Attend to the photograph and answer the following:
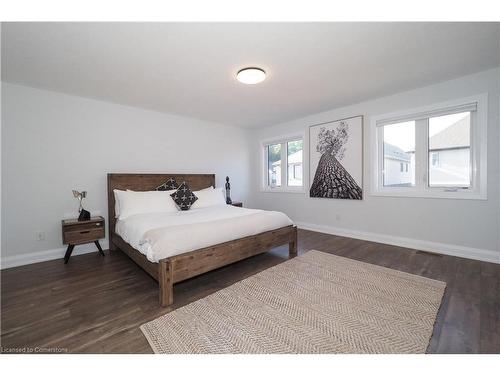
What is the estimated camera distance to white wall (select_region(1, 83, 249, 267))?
272 cm

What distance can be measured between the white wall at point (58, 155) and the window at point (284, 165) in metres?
2.37

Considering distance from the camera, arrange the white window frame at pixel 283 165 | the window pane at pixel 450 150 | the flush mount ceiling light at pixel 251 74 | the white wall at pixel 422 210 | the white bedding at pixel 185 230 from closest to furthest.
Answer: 1. the white bedding at pixel 185 230
2. the flush mount ceiling light at pixel 251 74
3. the white wall at pixel 422 210
4. the window pane at pixel 450 150
5. the white window frame at pixel 283 165

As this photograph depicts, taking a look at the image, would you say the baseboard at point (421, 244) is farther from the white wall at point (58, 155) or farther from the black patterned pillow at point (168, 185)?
the white wall at point (58, 155)

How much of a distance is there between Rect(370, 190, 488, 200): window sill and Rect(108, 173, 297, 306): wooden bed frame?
170 centimetres

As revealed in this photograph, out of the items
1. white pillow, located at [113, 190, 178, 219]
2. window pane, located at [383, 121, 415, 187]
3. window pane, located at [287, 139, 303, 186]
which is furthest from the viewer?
window pane, located at [287, 139, 303, 186]

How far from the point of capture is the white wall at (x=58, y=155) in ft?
8.93

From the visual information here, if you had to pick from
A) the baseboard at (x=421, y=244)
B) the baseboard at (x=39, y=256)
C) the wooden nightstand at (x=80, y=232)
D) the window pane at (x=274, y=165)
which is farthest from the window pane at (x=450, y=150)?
the baseboard at (x=39, y=256)

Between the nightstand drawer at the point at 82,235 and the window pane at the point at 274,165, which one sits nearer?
the nightstand drawer at the point at 82,235

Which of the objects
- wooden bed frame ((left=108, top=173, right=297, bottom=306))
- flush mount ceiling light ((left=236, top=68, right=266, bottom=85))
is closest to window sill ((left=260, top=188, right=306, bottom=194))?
wooden bed frame ((left=108, top=173, right=297, bottom=306))

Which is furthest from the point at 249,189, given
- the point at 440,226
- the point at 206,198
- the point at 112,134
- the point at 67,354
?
the point at 67,354

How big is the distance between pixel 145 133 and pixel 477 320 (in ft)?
15.2

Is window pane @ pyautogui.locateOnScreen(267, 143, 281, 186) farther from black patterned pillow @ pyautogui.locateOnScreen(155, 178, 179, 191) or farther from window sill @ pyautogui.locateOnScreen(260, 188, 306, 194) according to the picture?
black patterned pillow @ pyautogui.locateOnScreen(155, 178, 179, 191)

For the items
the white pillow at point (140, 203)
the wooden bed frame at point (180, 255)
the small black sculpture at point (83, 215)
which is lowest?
the wooden bed frame at point (180, 255)
